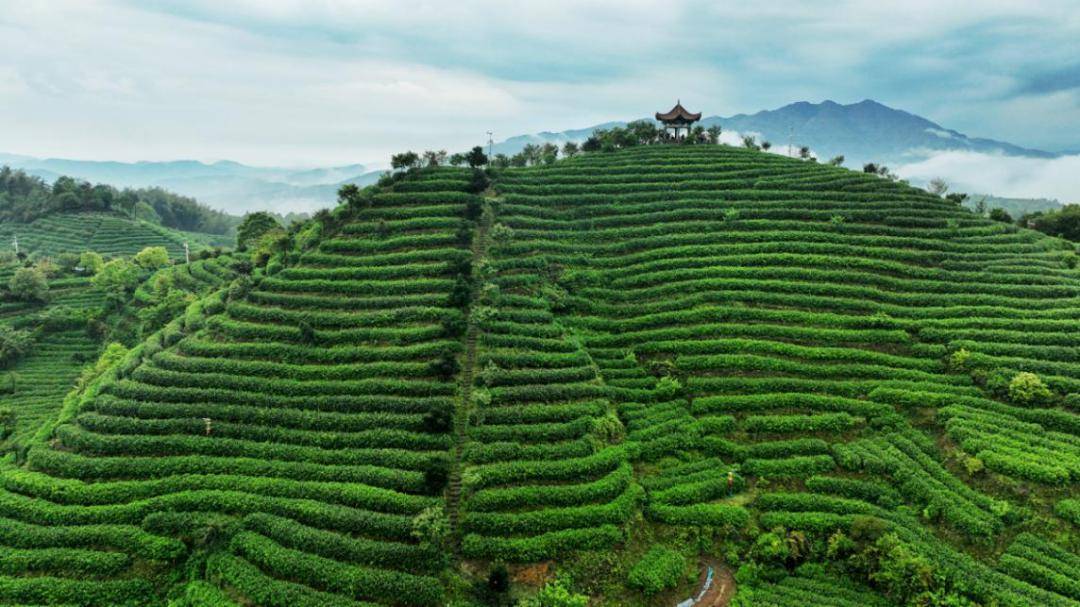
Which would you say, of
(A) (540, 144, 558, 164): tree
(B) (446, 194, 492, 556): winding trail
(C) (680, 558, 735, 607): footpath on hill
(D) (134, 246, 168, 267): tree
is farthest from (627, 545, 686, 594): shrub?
(D) (134, 246, 168, 267): tree

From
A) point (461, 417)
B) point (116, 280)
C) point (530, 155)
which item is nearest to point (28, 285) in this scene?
point (116, 280)

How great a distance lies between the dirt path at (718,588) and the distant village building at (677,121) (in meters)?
56.1

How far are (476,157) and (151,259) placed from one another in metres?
46.2

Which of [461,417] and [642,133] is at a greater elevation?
[642,133]

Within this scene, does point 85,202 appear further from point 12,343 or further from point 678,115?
point 678,115

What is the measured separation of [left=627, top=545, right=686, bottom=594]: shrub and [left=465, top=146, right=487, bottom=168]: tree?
1670 inches

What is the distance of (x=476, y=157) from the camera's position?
55.3m

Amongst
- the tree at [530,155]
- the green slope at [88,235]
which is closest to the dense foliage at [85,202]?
the green slope at [88,235]

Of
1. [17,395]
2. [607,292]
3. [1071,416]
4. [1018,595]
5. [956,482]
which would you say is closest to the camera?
[1018,595]

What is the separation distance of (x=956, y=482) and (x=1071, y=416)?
364 inches

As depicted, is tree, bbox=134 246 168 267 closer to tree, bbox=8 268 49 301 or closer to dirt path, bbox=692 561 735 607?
tree, bbox=8 268 49 301

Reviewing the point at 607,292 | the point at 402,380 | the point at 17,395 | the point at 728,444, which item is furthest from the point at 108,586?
the point at 17,395

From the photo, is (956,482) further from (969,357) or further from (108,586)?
(108,586)

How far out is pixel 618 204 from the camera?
5212 cm
